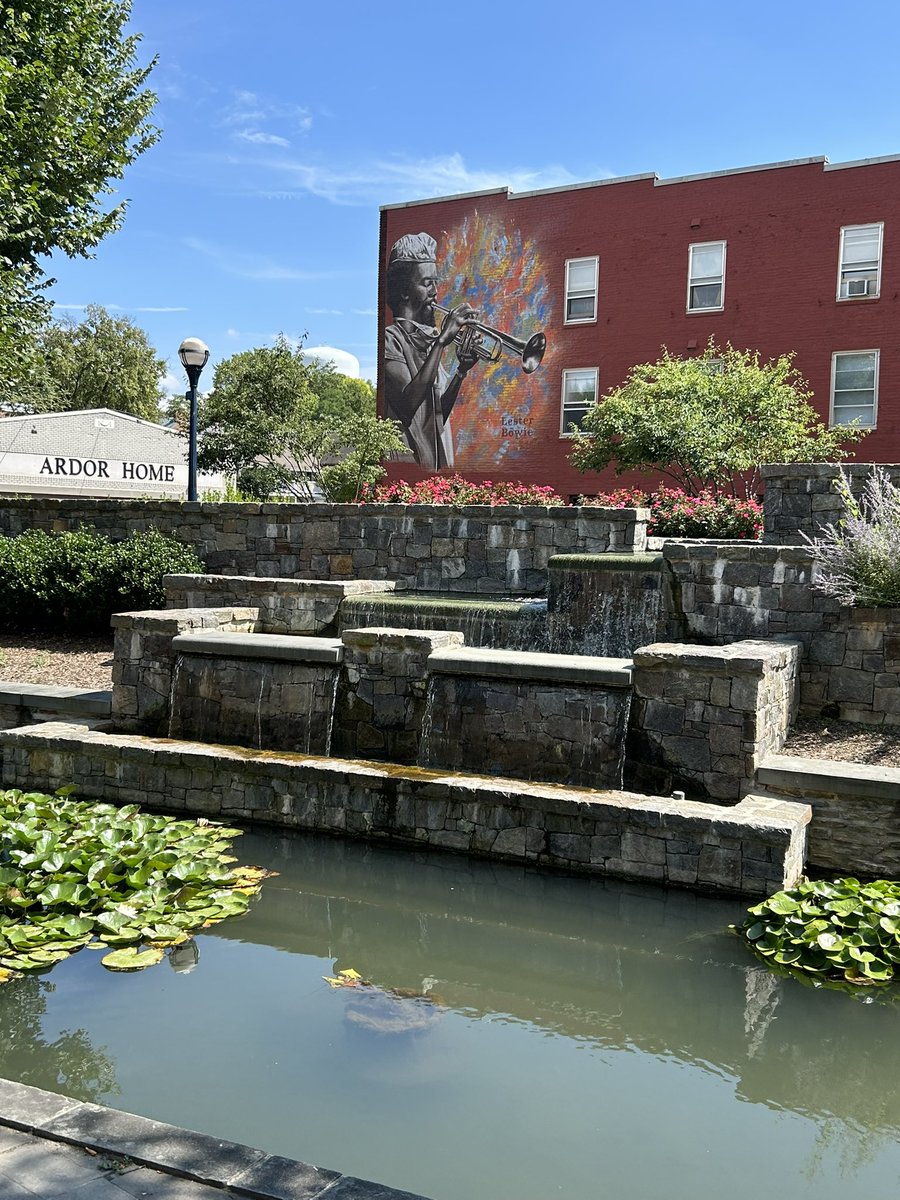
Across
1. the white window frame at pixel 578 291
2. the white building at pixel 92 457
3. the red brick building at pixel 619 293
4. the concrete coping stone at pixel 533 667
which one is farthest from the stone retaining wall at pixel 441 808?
the white building at pixel 92 457

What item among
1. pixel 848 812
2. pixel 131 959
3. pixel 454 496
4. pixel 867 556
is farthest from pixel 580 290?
pixel 131 959

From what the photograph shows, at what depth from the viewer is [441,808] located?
251 inches

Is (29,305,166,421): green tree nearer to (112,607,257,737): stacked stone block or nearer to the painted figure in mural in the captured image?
the painted figure in mural

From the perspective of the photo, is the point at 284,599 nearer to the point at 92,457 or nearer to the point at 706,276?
the point at 706,276

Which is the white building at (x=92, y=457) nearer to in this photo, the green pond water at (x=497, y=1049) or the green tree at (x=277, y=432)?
the green tree at (x=277, y=432)

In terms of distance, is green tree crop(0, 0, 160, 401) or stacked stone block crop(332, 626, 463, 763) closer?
stacked stone block crop(332, 626, 463, 763)

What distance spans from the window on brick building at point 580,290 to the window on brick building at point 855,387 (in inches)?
197

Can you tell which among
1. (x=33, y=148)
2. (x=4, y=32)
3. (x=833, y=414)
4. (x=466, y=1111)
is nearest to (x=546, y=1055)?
(x=466, y=1111)

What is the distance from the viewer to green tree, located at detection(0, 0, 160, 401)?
34.6 ft

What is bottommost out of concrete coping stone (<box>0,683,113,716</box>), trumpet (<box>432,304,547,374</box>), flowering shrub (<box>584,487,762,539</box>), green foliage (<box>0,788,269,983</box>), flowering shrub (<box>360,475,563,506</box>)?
green foliage (<box>0,788,269,983</box>)

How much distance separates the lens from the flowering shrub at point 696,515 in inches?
427

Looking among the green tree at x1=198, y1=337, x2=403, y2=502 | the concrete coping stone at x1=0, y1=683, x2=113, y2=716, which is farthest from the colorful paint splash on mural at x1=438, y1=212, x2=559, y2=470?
the concrete coping stone at x1=0, y1=683, x2=113, y2=716

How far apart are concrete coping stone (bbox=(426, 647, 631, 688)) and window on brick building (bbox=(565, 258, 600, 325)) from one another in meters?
15.9

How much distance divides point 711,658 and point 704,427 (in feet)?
30.0
